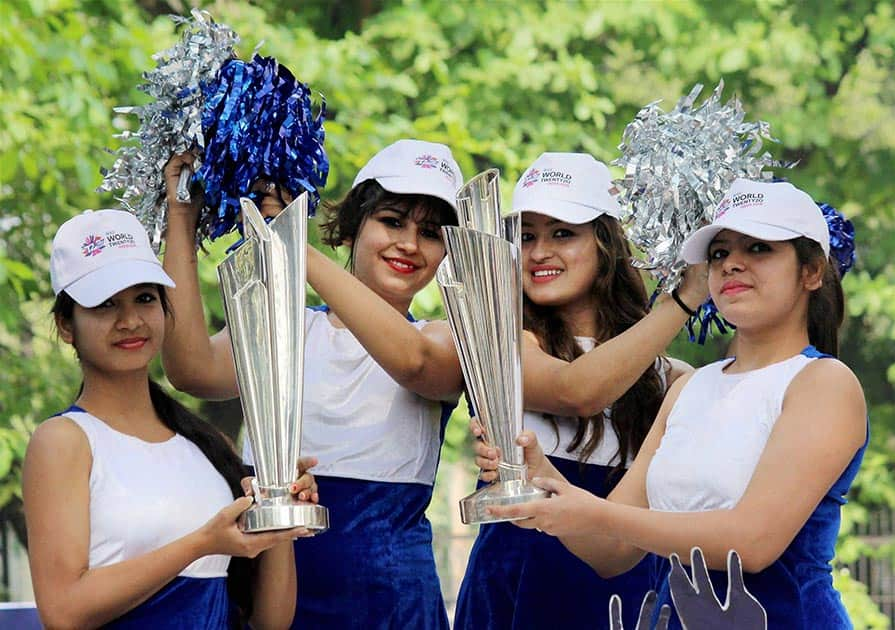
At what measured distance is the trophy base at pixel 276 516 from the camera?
2141 millimetres

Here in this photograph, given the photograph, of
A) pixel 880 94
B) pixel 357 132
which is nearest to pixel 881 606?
pixel 880 94

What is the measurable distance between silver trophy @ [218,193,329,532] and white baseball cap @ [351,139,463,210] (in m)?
0.58

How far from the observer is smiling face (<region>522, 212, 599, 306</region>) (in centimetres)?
296

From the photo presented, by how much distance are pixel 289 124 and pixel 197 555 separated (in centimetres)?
74

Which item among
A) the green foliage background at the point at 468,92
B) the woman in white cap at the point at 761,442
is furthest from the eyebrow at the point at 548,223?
the green foliage background at the point at 468,92

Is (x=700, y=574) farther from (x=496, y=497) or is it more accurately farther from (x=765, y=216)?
(x=765, y=216)

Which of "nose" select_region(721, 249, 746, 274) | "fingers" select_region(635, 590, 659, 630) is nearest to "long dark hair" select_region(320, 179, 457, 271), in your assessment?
"nose" select_region(721, 249, 746, 274)

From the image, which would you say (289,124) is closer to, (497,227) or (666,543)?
(497,227)

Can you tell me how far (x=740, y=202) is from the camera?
2.37 metres

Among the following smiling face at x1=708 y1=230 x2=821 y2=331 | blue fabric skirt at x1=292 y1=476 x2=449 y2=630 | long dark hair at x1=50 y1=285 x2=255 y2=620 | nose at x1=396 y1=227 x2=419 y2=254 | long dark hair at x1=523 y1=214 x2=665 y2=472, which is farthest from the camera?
long dark hair at x1=523 y1=214 x2=665 y2=472

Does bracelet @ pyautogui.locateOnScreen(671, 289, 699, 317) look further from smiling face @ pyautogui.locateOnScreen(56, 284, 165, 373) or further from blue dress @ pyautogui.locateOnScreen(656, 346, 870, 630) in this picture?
smiling face @ pyautogui.locateOnScreen(56, 284, 165, 373)

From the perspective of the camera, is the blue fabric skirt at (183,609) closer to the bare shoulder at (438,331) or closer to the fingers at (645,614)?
the bare shoulder at (438,331)

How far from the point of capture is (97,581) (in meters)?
2.26

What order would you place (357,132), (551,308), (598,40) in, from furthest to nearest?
(598,40) < (357,132) < (551,308)
